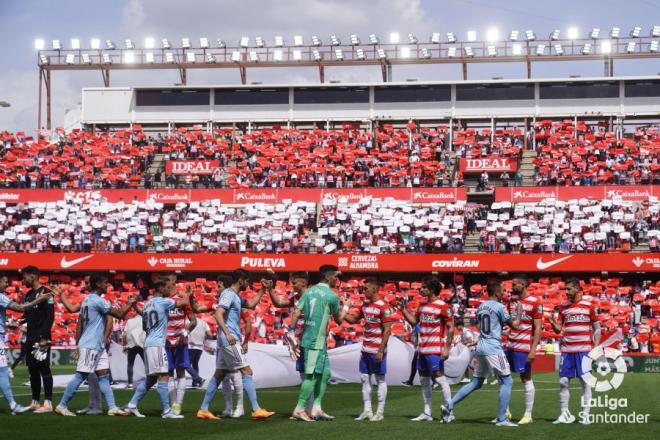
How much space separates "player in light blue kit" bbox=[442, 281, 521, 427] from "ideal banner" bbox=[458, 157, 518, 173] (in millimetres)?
36861

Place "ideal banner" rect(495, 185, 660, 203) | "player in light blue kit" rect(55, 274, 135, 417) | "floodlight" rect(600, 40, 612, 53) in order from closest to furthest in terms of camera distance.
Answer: "player in light blue kit" rect(55, 274, 135, 417) < "ideal banner" rect(495, 185, 660, 203) < "floodlight" rect(600, 40, 612, 53)

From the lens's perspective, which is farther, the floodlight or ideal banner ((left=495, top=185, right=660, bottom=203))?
the floodlight

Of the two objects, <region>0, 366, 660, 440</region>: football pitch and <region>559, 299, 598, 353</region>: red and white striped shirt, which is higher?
<region>559, 299, 598, 353</region>: red and white striped shirt

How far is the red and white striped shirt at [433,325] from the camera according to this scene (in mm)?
16656

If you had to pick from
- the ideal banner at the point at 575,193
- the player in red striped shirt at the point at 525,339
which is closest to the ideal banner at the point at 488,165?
the ideal banner at the point at 575,193

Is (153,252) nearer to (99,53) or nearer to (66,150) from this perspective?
(66,150)

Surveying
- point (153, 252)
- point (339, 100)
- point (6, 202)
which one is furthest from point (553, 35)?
point (6, 202)

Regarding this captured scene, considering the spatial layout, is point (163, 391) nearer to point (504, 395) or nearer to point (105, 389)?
point (105, 389)

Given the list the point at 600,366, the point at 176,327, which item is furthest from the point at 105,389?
the point at 600,366

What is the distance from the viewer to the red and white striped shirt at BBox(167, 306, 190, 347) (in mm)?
19203

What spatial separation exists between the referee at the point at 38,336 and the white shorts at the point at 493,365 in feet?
23.1

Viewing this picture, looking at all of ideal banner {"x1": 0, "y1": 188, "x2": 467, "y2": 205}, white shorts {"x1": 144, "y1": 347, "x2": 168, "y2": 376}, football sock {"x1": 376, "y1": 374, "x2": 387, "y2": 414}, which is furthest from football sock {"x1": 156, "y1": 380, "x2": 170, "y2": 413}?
ideal banner {"x1": 0, "y1": 188, "x2": 467, "y2": 205}

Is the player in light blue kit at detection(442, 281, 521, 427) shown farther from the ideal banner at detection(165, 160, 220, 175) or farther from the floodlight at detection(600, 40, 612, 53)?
the floodlight at detection(600, 40, 612, 53)

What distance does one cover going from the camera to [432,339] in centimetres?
1666
